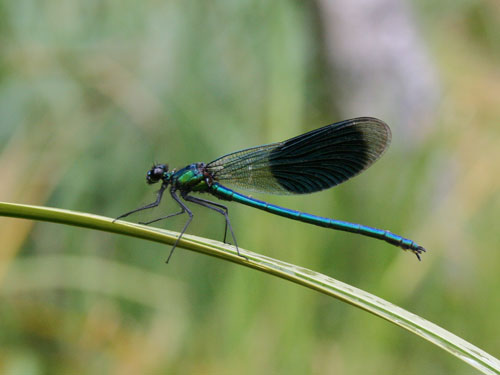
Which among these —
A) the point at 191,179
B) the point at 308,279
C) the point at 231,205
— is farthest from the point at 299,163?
the point at 308,279

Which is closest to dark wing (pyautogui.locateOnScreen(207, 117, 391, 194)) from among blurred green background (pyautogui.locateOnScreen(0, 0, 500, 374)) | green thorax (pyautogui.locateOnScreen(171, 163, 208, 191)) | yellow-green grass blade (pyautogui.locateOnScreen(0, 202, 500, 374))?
green thorax (pyautogui.locateOnScreen(171, 163, 208, 191))

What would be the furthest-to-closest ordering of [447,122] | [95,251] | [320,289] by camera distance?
[95,251] → [447,122] → [320,289]

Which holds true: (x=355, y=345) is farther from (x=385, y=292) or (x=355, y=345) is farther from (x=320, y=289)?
(x=320, y=289)

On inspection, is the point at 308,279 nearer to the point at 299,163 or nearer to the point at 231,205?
the point at 299,163

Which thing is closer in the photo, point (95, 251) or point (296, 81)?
point (296, 81)

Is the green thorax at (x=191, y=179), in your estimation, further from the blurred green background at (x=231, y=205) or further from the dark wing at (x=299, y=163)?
the blurred green background at (x=231, y=205)

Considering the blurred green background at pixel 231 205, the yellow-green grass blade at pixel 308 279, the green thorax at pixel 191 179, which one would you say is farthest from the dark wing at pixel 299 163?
the yellow-green grass blade at pixel 308 279

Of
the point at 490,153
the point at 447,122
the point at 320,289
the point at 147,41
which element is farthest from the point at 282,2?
the point at 320,289
